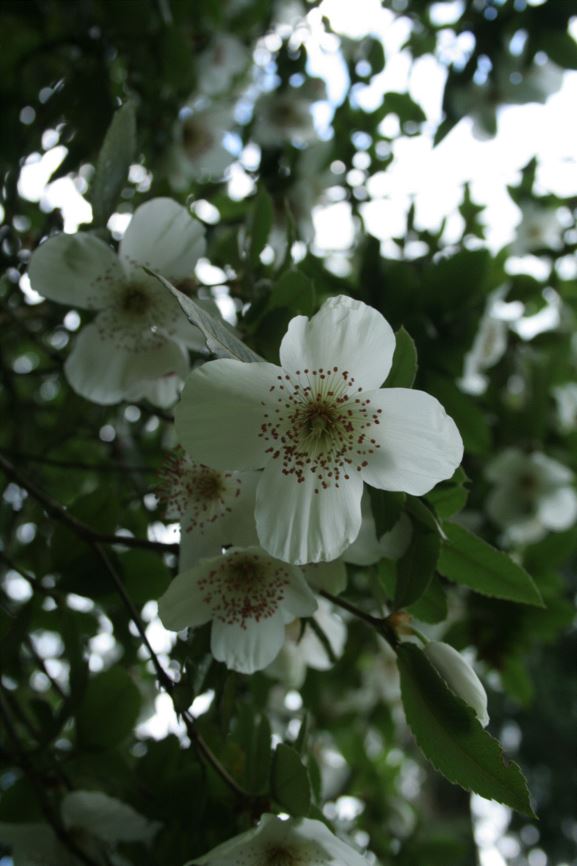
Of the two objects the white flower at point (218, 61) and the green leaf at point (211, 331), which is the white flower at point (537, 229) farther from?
the green leaf at point (211, 331)

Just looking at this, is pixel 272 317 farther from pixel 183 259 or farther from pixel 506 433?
pixel 506 433

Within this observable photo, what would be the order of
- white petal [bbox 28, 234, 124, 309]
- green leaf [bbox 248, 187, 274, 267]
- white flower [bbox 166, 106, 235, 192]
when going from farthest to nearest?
white flower [bbox 166, 106, 235, 192], green leaf [bbox 248, 187, 274, 267], white petal [bbox 28, 234, 124, 309]

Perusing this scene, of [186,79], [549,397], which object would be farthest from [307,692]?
[186,79]

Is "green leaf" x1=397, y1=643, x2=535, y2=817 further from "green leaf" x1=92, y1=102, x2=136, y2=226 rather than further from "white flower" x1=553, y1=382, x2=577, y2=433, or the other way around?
"white flower" x1=553, y1=382, x2=577, y2=433

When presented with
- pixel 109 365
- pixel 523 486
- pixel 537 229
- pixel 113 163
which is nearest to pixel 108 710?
pixel 109 365

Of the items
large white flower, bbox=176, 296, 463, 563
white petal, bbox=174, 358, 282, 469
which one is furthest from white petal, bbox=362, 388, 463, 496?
white petal, bbox=174, 358, 282, 469

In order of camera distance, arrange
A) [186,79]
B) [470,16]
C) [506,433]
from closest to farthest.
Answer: [470,16], [186,79], [506,433]
